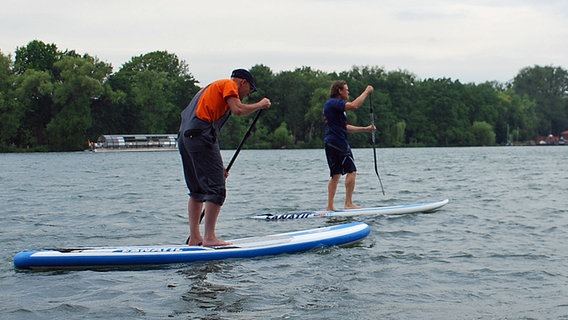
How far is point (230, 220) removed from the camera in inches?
481

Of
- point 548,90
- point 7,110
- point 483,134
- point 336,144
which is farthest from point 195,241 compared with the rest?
point 548,90

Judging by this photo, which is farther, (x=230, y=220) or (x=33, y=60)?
(x=33, y=60)

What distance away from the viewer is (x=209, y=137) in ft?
26.3

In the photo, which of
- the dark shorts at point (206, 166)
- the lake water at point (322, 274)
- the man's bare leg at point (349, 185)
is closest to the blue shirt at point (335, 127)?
the man's bare leg at point (349, 185)

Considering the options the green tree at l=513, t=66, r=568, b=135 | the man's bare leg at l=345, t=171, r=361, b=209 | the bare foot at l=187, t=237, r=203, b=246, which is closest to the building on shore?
the man's bare leg at l=345, t=171, r=361, b=209

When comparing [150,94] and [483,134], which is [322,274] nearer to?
[150,94]

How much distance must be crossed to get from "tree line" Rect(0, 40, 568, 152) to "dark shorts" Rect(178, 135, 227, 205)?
3290 inches

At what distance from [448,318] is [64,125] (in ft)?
291

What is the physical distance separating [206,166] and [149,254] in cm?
116

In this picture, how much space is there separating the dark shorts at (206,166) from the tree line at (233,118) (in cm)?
8357

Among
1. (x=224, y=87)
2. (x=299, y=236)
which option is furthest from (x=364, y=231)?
(x=224, y=87)

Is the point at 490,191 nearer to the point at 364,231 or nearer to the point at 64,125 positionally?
the point at 364,231

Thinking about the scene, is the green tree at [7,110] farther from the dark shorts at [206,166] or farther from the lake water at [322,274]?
the dark shorts at [206,166]

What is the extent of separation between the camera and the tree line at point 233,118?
89562 millimetres
